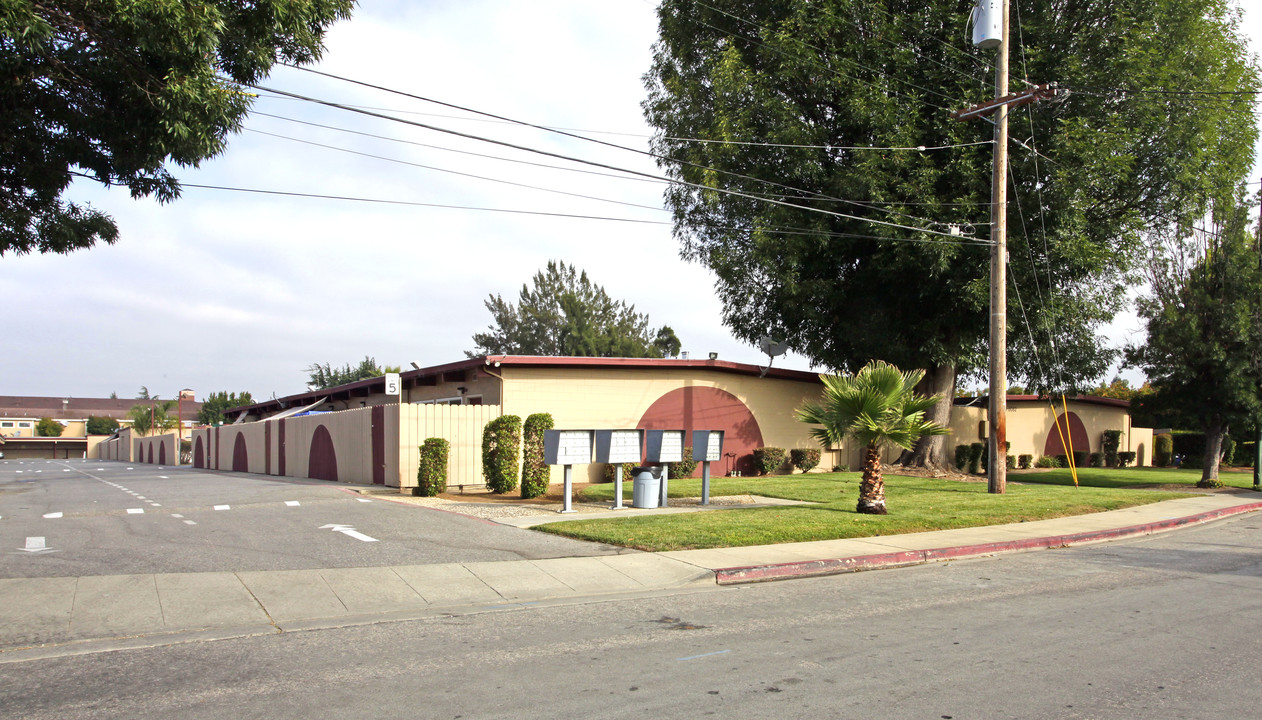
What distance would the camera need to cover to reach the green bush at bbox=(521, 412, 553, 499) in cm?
1839

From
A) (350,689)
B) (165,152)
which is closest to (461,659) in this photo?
(350,689)

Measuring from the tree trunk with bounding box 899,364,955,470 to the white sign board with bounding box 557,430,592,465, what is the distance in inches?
621

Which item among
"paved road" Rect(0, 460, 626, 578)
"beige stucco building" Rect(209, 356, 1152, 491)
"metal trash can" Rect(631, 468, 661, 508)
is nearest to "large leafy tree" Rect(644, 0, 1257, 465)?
"beige stucco building" Rect(209, 356, 1152, 491)

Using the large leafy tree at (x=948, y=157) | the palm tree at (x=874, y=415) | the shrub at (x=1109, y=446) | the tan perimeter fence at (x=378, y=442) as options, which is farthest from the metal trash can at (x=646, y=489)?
the shrub at (x=1109, y=446)

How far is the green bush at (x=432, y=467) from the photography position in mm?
19000

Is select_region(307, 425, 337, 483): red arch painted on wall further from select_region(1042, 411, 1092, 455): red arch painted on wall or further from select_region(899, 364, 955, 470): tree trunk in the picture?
select_region(1042, 411, 1092, 455): red arch painted on wall

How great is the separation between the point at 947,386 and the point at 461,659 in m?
24.4

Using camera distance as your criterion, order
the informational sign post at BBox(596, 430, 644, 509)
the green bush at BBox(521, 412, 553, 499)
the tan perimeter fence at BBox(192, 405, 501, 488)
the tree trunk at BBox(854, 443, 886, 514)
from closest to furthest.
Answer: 1. the tree trunk at BBox(854, 443, 886, 514)
2. the informational sign post at BBox(596, 430, 644, 509)
3. the green bush at BBox(521, 412, 553, 499)
4. the tan perimeter fence at BBox(192, 405, 501, 488)

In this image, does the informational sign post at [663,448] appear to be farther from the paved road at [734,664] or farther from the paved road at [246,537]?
the paved road at [734,664]

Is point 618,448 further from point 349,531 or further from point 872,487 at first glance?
point 349,531

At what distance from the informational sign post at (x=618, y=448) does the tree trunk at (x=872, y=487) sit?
4218 mm

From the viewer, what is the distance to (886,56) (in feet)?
79.5

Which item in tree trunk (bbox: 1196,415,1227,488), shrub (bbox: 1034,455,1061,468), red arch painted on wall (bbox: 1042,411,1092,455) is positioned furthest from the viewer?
red arch painted on wall (bbox: 1042,411,1092,455)

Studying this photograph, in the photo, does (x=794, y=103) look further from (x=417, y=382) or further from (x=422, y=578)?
(x=422, y=578)
